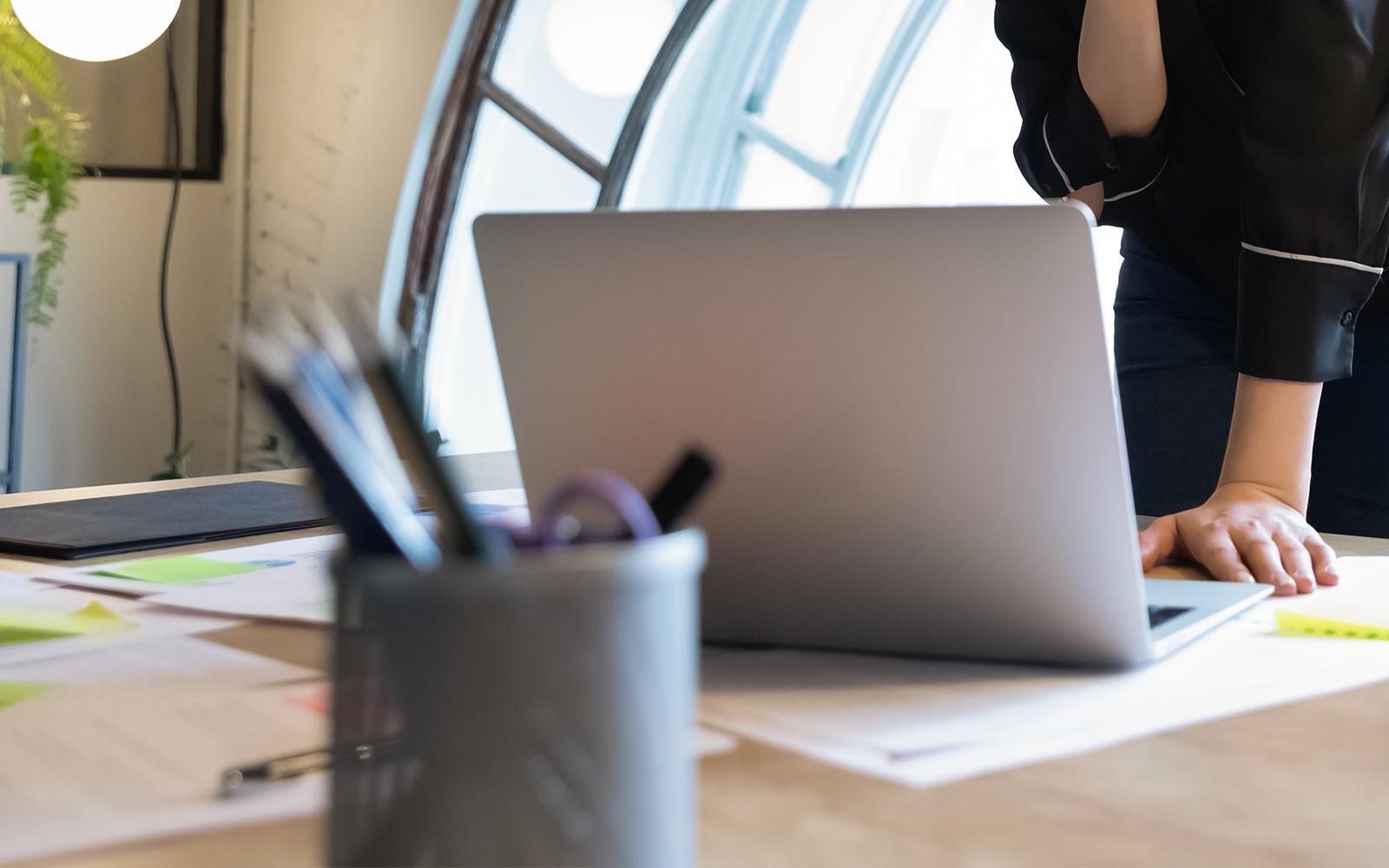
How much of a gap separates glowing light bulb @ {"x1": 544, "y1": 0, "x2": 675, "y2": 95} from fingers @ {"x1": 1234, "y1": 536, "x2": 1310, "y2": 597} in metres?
3.73

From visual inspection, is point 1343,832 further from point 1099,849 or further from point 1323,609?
point 1323,609

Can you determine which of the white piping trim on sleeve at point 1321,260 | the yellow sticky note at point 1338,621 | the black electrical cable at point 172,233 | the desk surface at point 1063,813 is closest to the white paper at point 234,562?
the desk surface at point 1063,813

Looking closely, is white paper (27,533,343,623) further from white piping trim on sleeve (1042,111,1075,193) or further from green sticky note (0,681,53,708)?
white piping trim on sleeve (1042,111,1075,193)

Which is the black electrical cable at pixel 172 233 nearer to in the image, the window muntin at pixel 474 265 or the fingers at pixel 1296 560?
the window muntin at pixel 474 265

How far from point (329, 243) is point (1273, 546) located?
4.19m

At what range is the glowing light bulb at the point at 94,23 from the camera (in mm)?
3727

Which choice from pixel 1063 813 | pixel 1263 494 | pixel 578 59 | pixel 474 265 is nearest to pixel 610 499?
pixel 1063 813

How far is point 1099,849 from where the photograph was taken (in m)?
0.41

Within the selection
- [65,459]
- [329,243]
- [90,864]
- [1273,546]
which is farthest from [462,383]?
[90,864]

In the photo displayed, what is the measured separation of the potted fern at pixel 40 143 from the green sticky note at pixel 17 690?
3808mm

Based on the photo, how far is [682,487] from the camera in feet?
1.13

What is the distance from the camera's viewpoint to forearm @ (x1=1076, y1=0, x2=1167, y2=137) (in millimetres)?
1249

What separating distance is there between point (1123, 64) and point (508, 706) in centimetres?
120

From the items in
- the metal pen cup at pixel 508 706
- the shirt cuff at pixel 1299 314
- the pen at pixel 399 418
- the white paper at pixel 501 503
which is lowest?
the white paper at pixel 501 503
